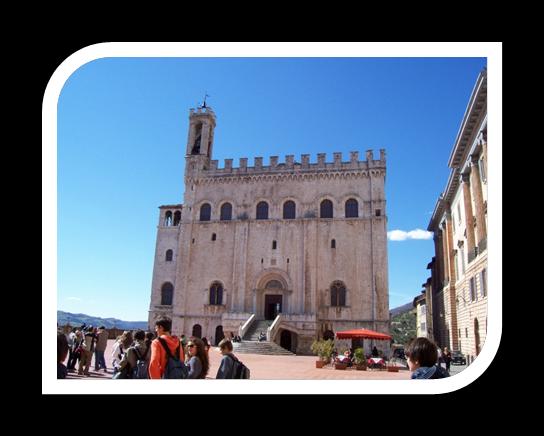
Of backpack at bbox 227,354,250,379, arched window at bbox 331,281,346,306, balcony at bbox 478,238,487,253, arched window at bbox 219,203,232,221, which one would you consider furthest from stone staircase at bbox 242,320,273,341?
backpack at bbox 227,354,250,379

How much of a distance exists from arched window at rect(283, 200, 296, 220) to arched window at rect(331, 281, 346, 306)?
19.7ft

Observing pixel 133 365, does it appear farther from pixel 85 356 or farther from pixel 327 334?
pixel 327 334

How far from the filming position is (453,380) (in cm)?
555

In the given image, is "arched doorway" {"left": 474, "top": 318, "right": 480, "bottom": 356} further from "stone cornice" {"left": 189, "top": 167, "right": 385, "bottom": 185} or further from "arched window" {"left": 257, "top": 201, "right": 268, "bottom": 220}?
"arched window" {"left": 257, "top": 201, "right": 268, "bottom": 220}

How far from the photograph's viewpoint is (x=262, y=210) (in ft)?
114

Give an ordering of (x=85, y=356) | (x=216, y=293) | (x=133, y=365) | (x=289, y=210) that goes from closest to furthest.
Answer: (x=133, y=365), (x=85, y=356), (x=216, y=293), (x=289, y=210)

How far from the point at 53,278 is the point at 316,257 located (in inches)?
1068

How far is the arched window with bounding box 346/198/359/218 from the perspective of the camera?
32.8m

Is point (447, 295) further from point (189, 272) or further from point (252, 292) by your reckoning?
point (189, 272)

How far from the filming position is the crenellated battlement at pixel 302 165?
33.6 metres

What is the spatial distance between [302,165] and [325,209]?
12.8ft

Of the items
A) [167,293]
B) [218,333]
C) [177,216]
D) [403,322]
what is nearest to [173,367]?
[218,333]

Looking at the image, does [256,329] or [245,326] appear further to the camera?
[256,329]

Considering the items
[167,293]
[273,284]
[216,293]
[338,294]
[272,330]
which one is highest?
[273,284]
